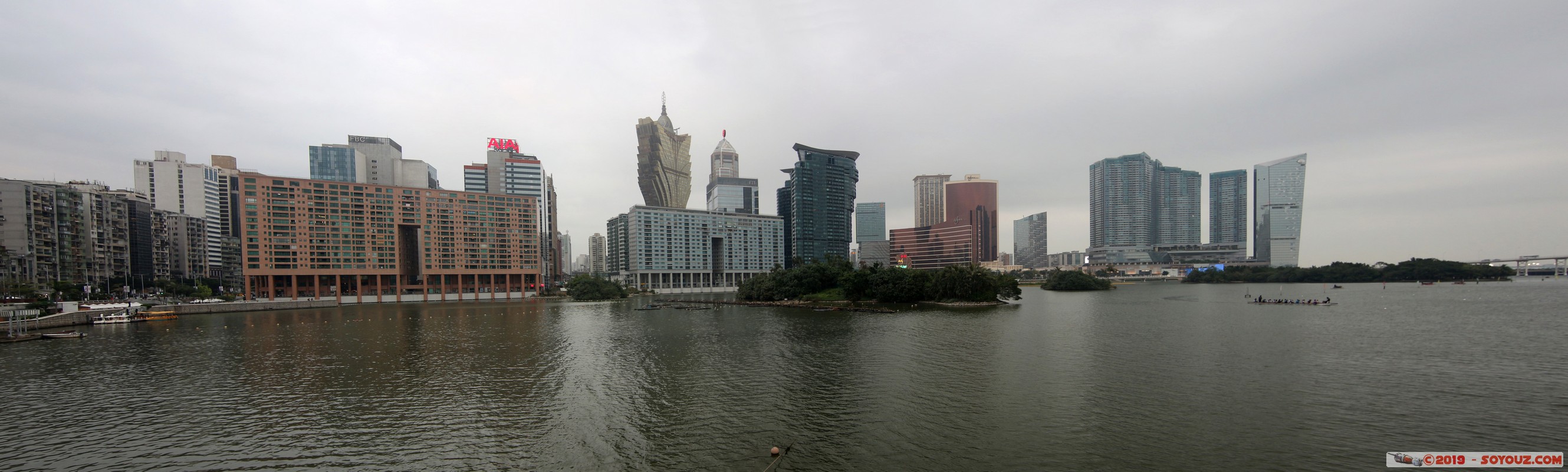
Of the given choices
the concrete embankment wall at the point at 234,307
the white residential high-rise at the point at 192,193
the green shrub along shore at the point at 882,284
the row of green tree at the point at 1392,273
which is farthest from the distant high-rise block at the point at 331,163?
the row of green tree at the point at 1392,273

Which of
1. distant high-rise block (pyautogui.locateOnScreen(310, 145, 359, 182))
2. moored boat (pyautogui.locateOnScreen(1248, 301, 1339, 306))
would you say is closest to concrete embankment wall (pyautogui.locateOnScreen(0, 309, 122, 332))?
distant high-rise block (pyautogui.locateOnScreen(310, 145, 359, 182))

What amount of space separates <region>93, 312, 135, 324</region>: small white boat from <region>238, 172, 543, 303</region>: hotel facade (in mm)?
47456

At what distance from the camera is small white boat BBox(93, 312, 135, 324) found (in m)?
69.6

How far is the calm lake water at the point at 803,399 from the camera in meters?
18.7

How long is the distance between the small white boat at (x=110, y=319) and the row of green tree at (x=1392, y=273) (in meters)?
250

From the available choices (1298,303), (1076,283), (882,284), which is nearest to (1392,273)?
(1076,283)

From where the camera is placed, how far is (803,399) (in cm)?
2633

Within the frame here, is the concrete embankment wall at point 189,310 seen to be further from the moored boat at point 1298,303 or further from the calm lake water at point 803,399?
the moored boat at point 1298,303

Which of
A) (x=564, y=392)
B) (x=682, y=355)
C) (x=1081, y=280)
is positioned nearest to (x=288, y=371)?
(x=564, y=392)

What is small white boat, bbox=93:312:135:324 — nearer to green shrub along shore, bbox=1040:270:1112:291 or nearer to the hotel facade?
the hotel facade

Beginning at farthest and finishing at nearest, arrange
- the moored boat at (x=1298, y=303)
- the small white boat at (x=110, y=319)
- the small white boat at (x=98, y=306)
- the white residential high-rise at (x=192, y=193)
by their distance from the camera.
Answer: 1. the white residential high-rise at (x=192, y=193)
2. the moored boat at (x=1298, y=303)
3. the small white boat at (x=98, y=306)
4. the small white boat at (x=110, y=319)

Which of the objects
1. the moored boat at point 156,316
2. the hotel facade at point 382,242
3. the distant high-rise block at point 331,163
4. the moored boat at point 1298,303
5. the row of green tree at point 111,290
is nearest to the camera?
the row of green tree at point 111,290

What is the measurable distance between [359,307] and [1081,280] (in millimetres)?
168387

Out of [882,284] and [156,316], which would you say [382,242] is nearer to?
[156,316]
